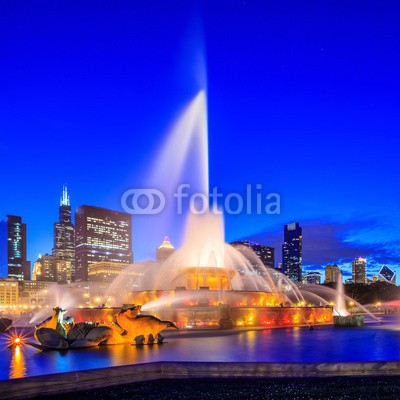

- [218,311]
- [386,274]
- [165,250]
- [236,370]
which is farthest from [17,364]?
[386,274]

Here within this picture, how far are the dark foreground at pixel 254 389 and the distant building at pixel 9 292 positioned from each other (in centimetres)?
16990

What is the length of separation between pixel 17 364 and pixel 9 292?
560ft

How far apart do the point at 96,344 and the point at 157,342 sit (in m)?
1.86

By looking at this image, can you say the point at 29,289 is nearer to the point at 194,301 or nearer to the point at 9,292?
the point at 9,292

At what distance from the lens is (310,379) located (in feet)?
32.1

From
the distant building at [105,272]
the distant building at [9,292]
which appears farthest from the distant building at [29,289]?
Result: the distant building at [105,272]

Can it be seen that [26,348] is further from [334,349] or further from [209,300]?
[209,300]

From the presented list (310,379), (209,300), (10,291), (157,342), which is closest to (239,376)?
(310,379)

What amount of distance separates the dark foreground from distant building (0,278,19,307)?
16990 centimetres

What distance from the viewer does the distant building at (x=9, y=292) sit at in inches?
6594

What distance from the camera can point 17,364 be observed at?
470 inches

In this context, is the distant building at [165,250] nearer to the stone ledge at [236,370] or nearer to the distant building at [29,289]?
the stone ledge at [236,370]

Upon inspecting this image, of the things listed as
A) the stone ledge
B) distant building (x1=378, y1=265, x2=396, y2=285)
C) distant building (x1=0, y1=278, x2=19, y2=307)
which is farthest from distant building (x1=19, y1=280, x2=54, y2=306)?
the stone ledge

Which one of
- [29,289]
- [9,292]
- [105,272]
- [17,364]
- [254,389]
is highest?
[254,389]
